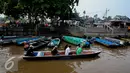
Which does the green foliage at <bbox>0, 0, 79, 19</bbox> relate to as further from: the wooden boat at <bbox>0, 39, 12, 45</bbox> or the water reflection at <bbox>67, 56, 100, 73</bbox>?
the water reflection at <bbox>67, 56, 100, 73</bbox>

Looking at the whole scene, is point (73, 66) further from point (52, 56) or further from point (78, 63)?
point (52, 56)

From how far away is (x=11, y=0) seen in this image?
27.3 metres

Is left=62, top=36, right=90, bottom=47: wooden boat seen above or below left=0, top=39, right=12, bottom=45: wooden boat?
below

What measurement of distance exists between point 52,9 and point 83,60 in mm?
15293

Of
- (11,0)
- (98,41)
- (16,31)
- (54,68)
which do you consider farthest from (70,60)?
(11,0)

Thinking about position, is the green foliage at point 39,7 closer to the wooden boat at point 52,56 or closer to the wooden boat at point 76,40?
the wooden boat at point 76,40

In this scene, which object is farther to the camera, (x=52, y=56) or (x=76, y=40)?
(x=76, y=40)

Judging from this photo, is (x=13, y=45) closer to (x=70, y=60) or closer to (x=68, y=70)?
(x=70, y=60)

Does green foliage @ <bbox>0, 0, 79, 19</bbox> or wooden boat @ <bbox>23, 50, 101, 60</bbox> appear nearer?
wooden boat @ <bbox>23, 50, 101, 60</bbox>

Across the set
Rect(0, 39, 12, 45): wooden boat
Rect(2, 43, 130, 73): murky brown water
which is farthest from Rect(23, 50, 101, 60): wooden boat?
Rect(0, 39, 12, 45): wooden boat

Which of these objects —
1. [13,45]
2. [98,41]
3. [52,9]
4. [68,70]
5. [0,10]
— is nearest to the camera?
[68,70]

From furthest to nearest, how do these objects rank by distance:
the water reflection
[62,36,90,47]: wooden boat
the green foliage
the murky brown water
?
the green foliage → [62,36,90,47]: wooden boat → the water reflection → the murky brown water

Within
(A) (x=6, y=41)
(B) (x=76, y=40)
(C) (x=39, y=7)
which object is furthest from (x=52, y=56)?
(C) (x=39, y=7)

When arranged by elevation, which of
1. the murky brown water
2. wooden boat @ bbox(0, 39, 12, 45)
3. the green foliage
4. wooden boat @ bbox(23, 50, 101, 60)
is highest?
the green foliage
